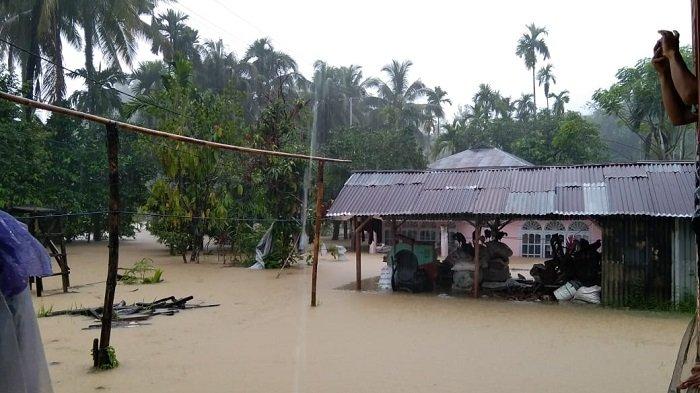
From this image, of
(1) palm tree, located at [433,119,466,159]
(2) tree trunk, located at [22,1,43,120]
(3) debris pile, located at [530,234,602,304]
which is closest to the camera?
(3) debris pile, located at [530,234,602,304]

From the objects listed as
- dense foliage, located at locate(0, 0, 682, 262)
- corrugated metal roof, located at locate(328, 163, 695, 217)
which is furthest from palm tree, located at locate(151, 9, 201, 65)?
corrugated metal roof, located at locate(328, 163, 695, 217)

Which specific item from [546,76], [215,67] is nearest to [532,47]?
[546,76]

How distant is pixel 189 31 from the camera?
4166 cm

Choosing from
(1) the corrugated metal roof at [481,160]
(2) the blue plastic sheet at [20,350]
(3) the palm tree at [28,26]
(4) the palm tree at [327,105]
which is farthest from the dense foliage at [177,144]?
(2) the blue plastic sheet at [20,350]

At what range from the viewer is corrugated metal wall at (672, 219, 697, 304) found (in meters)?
11.3

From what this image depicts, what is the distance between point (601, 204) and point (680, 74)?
10349 millimetres

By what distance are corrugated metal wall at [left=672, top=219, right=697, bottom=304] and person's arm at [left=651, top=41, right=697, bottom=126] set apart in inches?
409

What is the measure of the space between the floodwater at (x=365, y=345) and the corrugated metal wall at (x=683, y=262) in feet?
2.37

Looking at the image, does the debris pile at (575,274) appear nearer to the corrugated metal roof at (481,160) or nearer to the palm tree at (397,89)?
the corrugated metal roof at (481,160)

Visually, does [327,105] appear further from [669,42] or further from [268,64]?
[669,42]

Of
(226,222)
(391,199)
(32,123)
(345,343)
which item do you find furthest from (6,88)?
(345,343)

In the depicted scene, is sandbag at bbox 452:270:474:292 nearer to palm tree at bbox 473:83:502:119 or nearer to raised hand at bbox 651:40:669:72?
raised hand at bbox 651:40:669:72

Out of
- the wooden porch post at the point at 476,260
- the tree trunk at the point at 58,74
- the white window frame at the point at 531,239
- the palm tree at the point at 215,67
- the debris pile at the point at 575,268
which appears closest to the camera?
the wooden porch post at the point at 476,260

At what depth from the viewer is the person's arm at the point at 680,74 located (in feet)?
7.68
